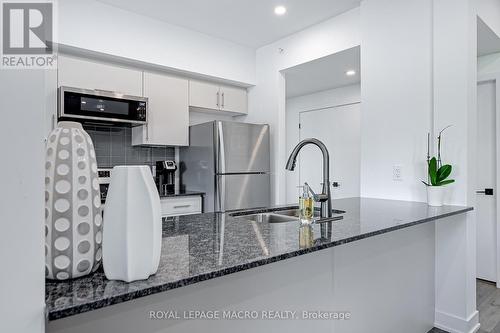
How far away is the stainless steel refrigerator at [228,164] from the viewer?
10.4 feet

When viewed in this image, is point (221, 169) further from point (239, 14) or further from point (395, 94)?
point (395, 94)

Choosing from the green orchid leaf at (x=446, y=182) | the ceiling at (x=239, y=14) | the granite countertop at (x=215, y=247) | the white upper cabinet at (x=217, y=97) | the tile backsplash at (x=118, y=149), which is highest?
the ceiling at (x=239, y=14)

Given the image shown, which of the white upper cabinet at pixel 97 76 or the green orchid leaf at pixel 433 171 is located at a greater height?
the white upper cabinet at pixel 97 76

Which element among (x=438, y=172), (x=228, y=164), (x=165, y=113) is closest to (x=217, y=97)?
(x=165, y=113)

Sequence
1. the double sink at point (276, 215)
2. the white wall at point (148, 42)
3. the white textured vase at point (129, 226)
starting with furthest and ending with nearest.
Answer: the white wall at point (148, 42) < the double sink at point (276, 215) < the white textured vase at point (129, 226)

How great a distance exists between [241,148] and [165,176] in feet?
3.01

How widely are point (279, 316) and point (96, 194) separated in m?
0.92

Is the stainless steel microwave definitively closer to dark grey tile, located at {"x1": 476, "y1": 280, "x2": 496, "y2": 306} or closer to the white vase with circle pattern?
the white vase with circle pattern

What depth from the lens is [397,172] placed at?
7.95ft

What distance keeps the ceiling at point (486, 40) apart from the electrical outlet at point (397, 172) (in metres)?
1.23

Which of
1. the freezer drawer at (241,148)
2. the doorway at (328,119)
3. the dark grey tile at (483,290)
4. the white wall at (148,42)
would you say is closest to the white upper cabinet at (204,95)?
the white wall at (148,42)

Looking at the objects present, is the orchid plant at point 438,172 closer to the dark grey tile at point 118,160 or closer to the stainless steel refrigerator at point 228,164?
the stainless steel refrigerator at point 228,164

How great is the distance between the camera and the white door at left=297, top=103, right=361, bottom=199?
4180 millimetres

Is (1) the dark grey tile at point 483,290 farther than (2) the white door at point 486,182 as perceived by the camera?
No
